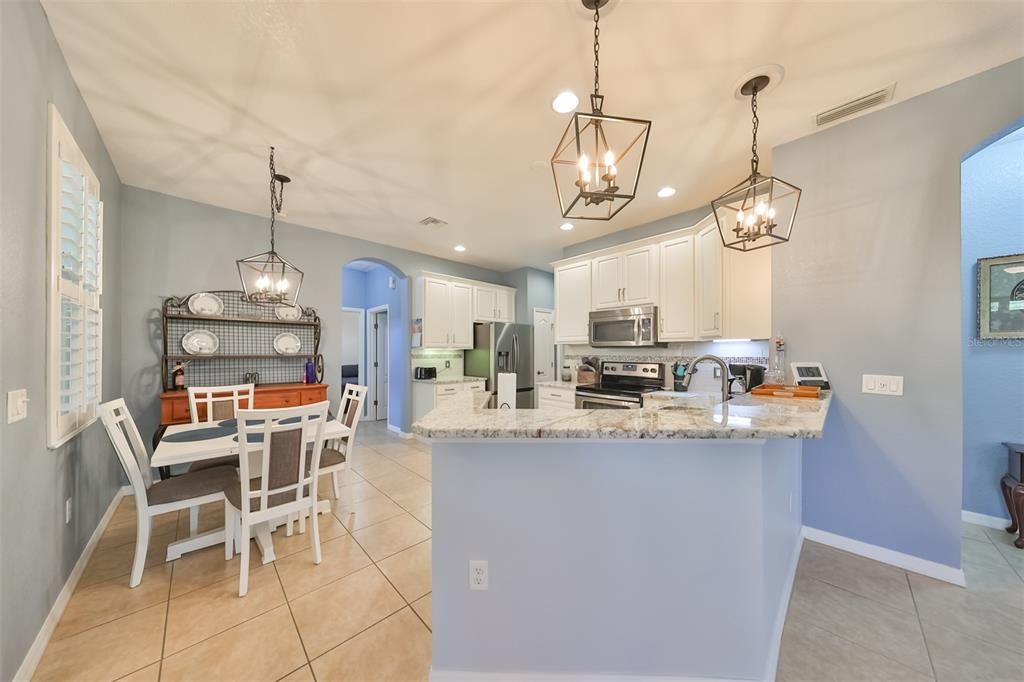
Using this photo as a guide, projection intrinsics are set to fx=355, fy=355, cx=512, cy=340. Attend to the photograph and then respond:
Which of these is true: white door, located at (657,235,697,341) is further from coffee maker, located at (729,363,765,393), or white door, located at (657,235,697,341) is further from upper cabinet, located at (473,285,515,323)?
upper cabinet, located at (473,285,515,323)

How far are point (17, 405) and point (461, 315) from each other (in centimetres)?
428

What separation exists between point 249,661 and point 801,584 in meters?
2.71

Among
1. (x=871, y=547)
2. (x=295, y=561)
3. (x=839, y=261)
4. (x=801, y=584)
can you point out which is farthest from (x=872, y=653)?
(x=295, y=561)

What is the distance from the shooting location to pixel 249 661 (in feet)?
4.87

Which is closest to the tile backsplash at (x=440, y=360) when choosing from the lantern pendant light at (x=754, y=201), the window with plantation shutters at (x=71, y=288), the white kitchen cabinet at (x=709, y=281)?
the window with plantation shutters at (x=71, y=288)

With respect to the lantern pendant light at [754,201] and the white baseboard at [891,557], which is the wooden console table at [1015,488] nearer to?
the white baseboard at [891,557]

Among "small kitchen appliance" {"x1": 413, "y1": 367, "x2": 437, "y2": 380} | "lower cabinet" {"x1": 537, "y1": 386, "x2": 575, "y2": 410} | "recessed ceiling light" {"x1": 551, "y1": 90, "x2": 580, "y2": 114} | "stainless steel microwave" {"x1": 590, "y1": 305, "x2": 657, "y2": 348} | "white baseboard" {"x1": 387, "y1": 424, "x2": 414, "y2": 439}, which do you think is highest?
"recessed ceiling light" {"x1": 551, "y1": 90, "x2": 580, "y2": 114}

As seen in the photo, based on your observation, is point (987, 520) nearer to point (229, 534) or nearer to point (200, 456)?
point (229, 534)

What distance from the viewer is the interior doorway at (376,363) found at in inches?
253

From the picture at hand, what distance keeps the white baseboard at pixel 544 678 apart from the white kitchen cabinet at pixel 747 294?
2.31 metres

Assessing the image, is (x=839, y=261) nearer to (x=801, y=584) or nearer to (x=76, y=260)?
(x=801, y=584)

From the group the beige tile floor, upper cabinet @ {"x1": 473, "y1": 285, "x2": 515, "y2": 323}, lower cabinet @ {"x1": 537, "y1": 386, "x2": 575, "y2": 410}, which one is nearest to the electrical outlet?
the beige tile floor

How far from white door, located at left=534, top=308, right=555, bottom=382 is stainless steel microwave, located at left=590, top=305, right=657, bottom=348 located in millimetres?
1801

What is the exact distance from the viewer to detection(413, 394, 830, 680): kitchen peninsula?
49.5 inches
